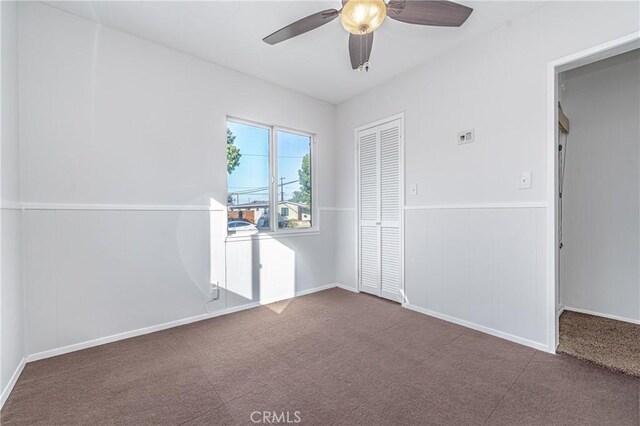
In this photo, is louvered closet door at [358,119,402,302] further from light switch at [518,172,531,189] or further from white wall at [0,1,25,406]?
white wall at [0,1,25,406]

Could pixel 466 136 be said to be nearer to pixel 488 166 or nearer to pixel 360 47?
pixel 488 166

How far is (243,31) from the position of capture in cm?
244

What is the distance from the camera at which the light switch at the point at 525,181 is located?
7.37ft

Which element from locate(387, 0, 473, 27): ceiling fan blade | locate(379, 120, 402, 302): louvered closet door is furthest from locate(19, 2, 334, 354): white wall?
locate(387, 0, 473, 27): ceiling fan blade

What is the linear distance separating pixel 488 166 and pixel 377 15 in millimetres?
1658

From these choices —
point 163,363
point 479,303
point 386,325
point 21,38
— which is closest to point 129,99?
point 21,38

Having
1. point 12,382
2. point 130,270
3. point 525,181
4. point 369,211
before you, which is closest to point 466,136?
point 525,181

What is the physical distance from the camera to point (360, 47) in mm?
1957

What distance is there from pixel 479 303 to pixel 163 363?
2640 millimetres

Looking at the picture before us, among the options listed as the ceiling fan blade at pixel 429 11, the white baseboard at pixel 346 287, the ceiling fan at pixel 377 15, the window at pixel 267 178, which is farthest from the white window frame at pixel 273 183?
the ceiling fan blade at pixel 429 11

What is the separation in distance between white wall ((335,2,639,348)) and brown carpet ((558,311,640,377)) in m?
0.30

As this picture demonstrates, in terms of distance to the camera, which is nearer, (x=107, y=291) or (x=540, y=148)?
(x=540, y=148)

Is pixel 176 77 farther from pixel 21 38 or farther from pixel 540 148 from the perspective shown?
pixel 540 148

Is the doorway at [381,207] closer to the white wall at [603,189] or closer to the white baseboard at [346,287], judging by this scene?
the white baseboard at [346,287]
